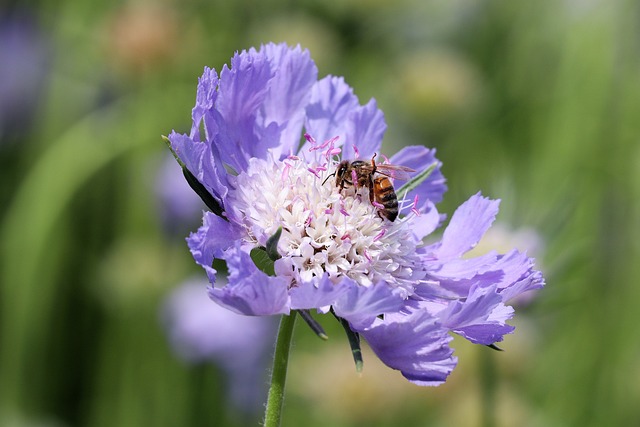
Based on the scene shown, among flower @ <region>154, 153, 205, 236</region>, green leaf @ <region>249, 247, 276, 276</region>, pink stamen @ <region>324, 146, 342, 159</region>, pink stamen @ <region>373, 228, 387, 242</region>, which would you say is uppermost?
flower @ <region>154, 153, 205, 236</region>

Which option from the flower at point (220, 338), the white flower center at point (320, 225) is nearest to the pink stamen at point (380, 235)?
the white flower center at point (320, 225)

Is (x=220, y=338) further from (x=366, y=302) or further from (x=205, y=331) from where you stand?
(x=366, y=302)

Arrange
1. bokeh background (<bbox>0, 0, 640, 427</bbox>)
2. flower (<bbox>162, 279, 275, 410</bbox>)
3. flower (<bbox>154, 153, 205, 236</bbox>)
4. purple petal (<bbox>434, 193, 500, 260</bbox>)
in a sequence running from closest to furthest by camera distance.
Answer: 1. purple petal (<bbox>434, 193, 500, 260</bbox>)
2. bokeh background (<bbox>0, 0, 640, 427</bbox>)
3. flower (<bbox>162, 279, 275, 410</bbox>)
4. flower (<bbox>154, 153, 205, 236</bbox>)

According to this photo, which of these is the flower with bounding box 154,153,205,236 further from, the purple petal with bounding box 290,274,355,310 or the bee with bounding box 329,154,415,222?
the purple petal with bounding box 290,274,355,310

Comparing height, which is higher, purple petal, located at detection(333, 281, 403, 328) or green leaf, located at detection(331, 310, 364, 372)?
purple petal, located at detection(333, 281, 403, 328)

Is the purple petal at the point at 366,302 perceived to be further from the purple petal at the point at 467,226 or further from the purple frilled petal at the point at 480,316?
the purple petal at the point at 467,226

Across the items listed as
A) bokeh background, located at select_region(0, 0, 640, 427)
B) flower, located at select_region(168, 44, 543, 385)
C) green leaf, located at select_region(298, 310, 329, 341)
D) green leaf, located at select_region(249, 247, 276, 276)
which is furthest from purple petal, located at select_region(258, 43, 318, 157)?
bokeh background, located at select_region(0, 0, 640, 427)
